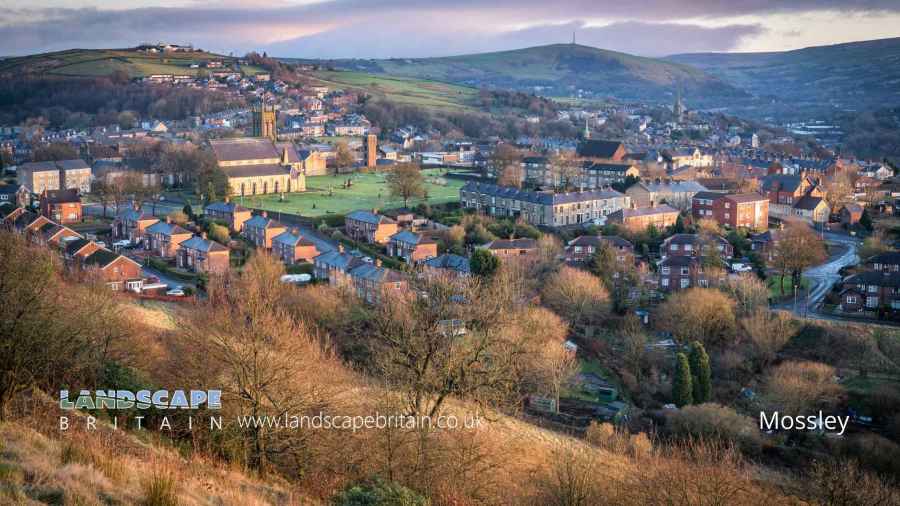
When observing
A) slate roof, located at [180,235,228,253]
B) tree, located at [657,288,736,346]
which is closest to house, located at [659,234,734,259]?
tree, located at [657,288,736,346]

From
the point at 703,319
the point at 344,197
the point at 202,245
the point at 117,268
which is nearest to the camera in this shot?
the point at 703,319

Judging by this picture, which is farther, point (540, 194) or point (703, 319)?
point (540, 194)

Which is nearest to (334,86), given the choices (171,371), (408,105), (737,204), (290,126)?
(408,105)

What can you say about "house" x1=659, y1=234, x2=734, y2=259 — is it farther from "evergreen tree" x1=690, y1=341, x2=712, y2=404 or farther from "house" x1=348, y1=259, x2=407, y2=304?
"house" x1=348, y1=259, x2=407, y2=304

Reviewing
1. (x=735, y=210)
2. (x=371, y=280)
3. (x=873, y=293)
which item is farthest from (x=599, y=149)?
(x=371, y=280)

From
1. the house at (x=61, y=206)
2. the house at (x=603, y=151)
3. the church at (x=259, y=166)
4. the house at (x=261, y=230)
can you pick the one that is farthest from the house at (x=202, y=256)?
the house at (x=603, y=151)

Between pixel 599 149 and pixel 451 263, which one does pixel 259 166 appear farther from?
pixel 451 263
